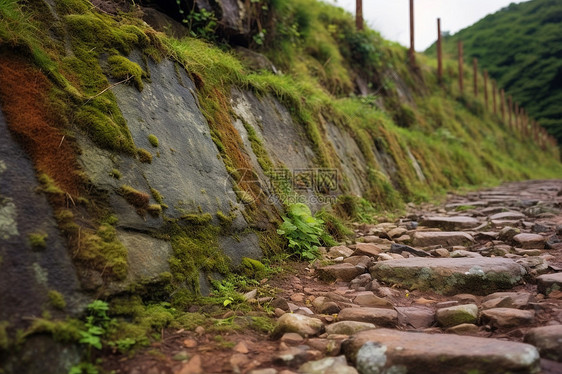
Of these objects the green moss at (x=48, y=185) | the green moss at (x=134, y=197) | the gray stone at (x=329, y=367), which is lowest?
the gray stone at (x=329, y=367)

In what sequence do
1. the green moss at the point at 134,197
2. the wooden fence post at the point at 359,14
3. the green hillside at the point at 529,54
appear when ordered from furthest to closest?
the green hillside at the point at 529,54, the wooden fence post at the point at 359,14, the green moss at the point at 134,197

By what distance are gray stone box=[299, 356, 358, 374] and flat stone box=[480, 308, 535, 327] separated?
805 mm

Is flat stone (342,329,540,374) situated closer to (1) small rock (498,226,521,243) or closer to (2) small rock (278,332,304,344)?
(2) small rock (278,332,304,344)

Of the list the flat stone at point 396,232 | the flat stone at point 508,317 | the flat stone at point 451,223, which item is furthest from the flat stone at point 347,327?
the flat stone at point 451,223

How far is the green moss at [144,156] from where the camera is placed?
2.15m

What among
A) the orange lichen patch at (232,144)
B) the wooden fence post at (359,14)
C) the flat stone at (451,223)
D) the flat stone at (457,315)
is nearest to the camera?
the flat stone at (457,315)

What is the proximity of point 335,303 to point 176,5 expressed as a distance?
4372 mm

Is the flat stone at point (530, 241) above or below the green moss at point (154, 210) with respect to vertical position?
below

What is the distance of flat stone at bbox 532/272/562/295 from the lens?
2.05 m

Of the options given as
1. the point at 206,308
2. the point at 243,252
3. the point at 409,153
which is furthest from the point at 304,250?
the point at 409,153

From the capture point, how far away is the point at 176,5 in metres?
4.68

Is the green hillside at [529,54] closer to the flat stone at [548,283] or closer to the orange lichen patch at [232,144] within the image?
the orange lichen patch at [232,144]

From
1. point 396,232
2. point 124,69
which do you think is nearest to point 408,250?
point 396,232

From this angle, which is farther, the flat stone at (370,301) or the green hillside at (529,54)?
the green hillside at (529,54)
